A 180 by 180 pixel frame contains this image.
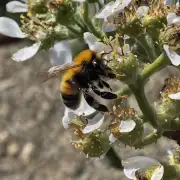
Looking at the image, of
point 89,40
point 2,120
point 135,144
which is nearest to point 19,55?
point 89,40

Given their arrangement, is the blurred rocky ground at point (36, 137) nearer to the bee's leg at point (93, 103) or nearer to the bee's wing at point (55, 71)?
the bee's leg at point (93, 103)

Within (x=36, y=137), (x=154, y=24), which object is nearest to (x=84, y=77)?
(x=154, y=24)

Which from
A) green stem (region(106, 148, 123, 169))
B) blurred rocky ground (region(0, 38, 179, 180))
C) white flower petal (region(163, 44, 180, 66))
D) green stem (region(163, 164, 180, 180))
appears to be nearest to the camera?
white flower petal (region(163, 44, 180, 66))

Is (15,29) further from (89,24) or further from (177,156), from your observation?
Answer: (177,156)

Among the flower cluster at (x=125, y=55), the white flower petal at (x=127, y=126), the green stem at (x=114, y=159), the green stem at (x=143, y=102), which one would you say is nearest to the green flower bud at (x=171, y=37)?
the flower cluster at (x=125, y=55)

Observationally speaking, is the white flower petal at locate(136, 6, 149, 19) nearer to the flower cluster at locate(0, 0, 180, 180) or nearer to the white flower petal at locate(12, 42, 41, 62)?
the flower cluster at locate(0, 0, 180, 180)

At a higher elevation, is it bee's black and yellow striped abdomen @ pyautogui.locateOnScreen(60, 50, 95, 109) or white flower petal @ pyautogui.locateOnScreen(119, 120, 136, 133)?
bee's black and yellow striped abdomen @ pyautogui.locateOnScreen(60, 50, 95, 109)

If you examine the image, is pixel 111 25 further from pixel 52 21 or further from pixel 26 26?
pixel 26 26

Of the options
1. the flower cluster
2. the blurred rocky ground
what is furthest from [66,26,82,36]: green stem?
the blurred rocky ground
